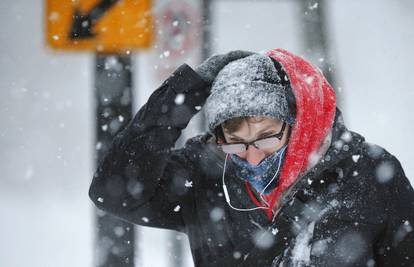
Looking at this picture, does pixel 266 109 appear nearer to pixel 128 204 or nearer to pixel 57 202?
pixel 128 204

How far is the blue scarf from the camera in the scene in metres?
2.65

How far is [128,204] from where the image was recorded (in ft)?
8.66

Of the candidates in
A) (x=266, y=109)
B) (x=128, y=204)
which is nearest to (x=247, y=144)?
(x=266, y=109)

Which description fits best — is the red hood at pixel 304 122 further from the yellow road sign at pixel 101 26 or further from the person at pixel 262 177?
the yellow road sign at pixel 101 26

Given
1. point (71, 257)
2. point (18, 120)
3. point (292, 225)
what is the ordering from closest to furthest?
point (292, 225)
point (71, 257)
point (18, 120)

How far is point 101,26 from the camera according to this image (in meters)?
3.27

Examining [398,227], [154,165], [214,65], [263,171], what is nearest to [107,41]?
[214,65]

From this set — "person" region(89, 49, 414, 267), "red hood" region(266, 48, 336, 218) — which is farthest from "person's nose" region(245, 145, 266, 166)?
"red hood" region(266, 48, 336, 218)

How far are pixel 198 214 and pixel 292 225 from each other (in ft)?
1.45

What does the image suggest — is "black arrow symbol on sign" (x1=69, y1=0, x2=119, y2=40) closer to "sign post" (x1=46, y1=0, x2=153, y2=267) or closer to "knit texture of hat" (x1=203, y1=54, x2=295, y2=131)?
"sign post" (x1=46, y1=0, x2=153, y2=267)

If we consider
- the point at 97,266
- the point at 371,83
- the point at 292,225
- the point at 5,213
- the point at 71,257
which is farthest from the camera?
the point at 371,83

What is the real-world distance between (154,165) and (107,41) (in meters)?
0.96

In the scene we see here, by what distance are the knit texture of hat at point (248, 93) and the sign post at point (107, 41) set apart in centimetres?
71

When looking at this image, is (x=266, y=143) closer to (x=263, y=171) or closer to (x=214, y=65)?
(x=263, y=171)
